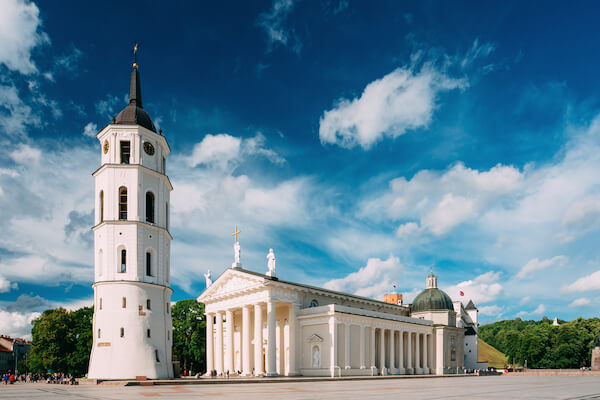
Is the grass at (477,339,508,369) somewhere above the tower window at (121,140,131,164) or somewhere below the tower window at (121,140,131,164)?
below

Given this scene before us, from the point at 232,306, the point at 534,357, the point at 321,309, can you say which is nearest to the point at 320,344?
the point at 321,309

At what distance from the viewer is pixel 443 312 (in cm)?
7794

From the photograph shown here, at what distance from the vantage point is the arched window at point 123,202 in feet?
147

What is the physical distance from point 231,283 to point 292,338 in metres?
9.78

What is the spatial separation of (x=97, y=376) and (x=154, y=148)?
Answer: 19.7 m

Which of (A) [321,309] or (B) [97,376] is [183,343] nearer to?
(A) [321,309]

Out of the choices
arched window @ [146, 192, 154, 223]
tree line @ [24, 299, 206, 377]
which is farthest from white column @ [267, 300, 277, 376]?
tree line @ [24, 299, 206, 377]

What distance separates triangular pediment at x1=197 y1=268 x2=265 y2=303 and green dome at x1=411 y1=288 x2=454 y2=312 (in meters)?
34.0

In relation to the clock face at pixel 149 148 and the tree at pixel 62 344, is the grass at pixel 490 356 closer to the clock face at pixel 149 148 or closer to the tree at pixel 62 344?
the tree at pixel 62 344

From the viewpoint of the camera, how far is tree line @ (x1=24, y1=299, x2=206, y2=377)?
62.9m

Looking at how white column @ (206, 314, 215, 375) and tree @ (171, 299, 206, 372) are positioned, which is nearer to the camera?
white column @ (206, 314, 215, 375)

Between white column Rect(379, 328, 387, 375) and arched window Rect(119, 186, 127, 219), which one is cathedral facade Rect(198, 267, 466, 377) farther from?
arched window Rect(119, 186, 127, 219)

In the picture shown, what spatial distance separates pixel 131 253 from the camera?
43.3 metres

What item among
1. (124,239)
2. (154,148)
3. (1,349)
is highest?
(154,148)
